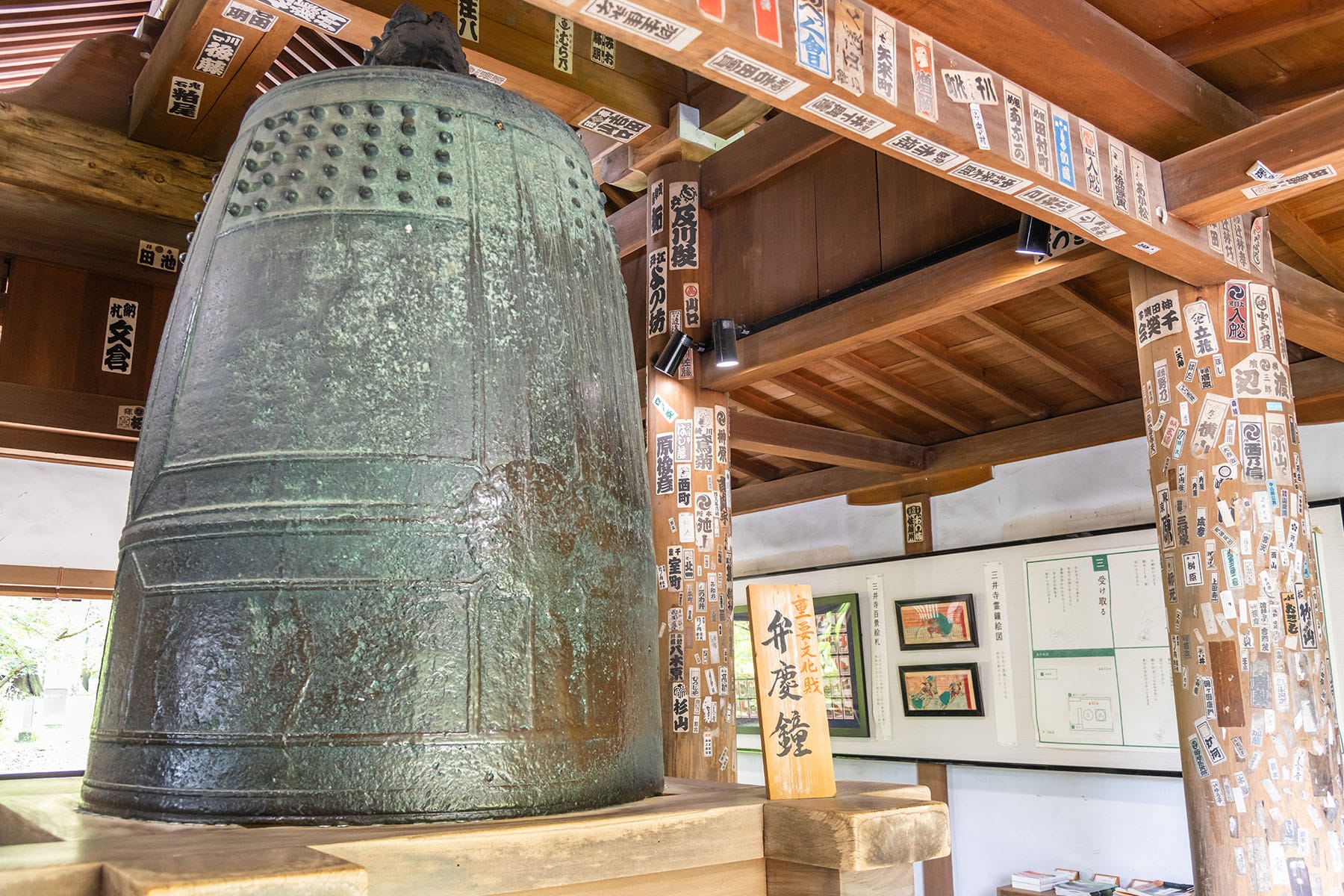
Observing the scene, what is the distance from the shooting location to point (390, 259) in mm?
1967

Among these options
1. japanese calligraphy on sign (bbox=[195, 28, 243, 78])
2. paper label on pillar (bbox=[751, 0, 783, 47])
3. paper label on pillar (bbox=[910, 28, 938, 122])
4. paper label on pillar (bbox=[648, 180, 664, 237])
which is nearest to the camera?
paper label on pillar (bbox=[751, 0, 783, 47])

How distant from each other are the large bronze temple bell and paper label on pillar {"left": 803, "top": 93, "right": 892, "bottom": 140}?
3.02 feet

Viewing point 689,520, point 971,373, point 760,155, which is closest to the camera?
point 689,520

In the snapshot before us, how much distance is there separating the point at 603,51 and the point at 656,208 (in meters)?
1.42

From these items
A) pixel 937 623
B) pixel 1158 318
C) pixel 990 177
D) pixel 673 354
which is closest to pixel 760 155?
pixel 673 354

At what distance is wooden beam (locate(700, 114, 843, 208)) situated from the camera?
5391 mm

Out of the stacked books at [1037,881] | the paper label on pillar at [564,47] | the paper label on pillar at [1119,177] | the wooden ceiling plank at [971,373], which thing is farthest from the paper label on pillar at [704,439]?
the stacked books at [1037,881]

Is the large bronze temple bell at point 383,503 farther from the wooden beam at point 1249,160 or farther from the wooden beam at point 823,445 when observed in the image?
the wooden beam at point 823,445

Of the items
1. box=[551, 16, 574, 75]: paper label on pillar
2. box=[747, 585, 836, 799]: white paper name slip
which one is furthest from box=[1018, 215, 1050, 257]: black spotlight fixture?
box=[747, 585, 836, 799]: white paper name slip

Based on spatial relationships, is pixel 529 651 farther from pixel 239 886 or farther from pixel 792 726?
pixel 239 886

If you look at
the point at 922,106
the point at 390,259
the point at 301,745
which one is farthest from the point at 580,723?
the point at 922,106

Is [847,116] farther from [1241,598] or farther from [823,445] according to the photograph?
[823,445]

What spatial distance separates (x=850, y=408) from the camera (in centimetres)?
720

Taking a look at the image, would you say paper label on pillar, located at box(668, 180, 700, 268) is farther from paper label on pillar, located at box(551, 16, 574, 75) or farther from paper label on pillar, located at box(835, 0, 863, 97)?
paper label on pillar, located at box(835, 0, 863, 97)
